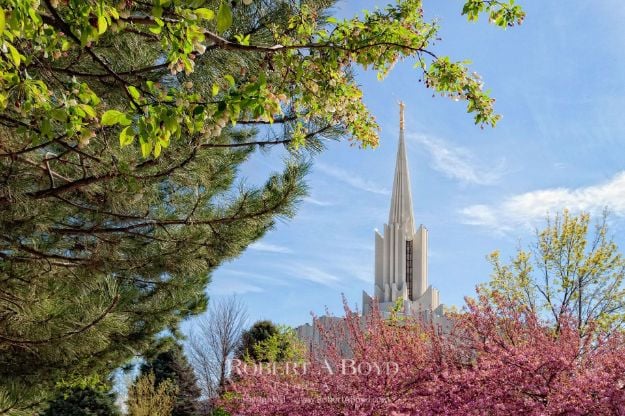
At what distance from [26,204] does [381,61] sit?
3.16 metres

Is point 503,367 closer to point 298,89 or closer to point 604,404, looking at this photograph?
point 604,404

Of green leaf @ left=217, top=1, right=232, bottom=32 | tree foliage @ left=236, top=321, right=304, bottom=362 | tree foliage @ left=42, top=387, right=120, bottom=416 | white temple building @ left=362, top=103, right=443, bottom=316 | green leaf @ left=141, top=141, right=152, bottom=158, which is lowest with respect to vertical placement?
tree foliage @ left=42, top=387, right=120, bottom=416

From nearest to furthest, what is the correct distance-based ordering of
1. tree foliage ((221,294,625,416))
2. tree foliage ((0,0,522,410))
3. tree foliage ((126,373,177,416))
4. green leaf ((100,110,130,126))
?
green leaf ((100,110,130,126)) < tree foliage ((0,0,522,410)) < tree foliage ((221,294,625,416)) < tree foliage ((126,373,177,416))

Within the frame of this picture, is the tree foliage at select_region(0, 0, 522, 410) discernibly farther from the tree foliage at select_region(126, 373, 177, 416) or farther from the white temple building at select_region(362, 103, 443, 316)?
the white temple building at select_region(362, 103, 443, 316)

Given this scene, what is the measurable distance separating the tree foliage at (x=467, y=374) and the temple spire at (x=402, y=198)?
28879mm

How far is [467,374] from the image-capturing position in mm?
6070

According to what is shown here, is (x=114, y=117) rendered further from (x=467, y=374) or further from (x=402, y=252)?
(x=402, y=252)

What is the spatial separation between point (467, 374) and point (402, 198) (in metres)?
32.2

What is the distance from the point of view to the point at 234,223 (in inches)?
242

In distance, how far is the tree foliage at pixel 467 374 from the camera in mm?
5824

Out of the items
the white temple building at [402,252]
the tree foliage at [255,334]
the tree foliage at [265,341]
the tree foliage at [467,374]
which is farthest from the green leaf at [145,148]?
the white temple building at [402,252]

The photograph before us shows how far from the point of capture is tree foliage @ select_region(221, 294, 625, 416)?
5.82m

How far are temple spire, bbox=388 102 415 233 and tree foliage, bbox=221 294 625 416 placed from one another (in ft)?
94.7

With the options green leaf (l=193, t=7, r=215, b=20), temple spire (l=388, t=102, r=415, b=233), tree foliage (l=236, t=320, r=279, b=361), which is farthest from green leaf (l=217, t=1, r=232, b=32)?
temple spire (l=388, t=102, r=415, b=233)
